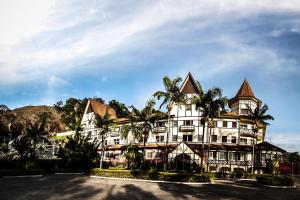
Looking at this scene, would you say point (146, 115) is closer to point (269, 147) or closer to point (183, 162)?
point (183, 162)

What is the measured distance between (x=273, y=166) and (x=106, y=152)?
38.4 m

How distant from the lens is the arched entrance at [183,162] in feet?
189

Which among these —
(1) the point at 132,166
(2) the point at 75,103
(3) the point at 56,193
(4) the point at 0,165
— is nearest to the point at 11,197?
(3) the point at 56,193

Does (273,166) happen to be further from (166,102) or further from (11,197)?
(11,197)

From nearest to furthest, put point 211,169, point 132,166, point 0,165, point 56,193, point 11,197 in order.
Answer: point 11,197 < point 56,193 < point 0,165 < point 132,166 < point 211,169

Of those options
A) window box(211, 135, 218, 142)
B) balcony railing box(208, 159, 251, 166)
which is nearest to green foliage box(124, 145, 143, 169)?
balcony railing box(208, 159, 251, 166)

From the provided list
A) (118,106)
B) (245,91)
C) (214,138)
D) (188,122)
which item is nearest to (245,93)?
(245,91)

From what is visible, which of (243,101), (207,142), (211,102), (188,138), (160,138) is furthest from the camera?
(243,101)

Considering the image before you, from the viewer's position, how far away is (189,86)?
67.4m

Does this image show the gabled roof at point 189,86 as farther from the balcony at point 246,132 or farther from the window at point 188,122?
the balcony at point 246,132

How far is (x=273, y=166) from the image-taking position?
60.6 metres

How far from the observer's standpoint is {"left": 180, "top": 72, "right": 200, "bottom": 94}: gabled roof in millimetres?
66750

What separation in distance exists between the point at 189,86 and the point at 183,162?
698 inches

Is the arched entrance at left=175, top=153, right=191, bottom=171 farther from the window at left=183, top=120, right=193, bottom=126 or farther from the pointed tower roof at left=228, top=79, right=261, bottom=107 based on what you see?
the pointed tower roof at left=228, top=79, right=261, bottom=107
